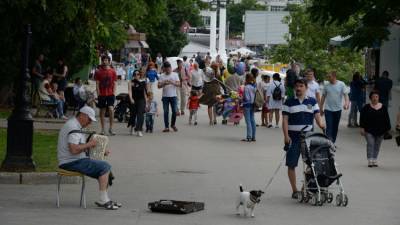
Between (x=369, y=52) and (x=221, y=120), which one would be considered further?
(x=369, y=52)

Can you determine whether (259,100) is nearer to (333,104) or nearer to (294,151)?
(333,104)

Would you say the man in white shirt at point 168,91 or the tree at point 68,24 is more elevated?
the tree at point 68,24

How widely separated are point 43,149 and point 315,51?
30899 millimetres

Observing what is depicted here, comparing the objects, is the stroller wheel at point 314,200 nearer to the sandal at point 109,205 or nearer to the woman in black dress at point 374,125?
the sandal at point 109,205

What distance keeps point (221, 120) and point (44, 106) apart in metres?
5.71

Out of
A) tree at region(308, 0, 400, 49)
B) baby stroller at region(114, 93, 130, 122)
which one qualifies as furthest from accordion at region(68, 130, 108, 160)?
baby stroller at region(114, 93, 130, 122)

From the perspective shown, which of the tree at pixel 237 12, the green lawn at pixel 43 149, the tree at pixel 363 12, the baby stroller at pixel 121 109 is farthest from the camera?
the tree at pixel 237 12

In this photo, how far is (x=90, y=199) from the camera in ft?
42.8

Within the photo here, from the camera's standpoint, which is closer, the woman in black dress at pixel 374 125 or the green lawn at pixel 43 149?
the green lawn at pixel 43 149

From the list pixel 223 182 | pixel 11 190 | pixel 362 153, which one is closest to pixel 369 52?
pixel 362 153

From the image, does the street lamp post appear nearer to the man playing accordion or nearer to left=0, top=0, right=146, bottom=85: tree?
left=0, top=0, right=146, bottom=85: tree

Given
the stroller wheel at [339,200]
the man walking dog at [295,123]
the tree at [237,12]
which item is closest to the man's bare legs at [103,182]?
the man walking dog at [295,123]

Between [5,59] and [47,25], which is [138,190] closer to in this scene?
[47,25]

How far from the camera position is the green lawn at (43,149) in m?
15.5
